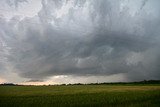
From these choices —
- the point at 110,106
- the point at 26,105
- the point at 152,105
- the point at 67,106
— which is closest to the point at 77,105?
the point at 67,106

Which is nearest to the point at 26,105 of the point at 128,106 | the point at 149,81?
the point at 128,106

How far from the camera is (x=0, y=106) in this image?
957 inches

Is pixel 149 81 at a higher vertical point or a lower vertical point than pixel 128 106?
higher

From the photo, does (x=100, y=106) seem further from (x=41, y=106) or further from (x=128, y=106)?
(x=41, y=106)

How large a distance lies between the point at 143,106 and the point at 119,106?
2.12 metres

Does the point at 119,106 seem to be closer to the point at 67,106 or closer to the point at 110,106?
the point at 110,106

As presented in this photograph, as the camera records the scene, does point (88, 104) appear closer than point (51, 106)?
No

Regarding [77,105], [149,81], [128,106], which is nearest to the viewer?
[128,106]

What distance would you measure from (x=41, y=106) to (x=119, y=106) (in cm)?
711

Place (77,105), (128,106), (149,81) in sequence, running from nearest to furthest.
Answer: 1. (128,106)
2. (77,105)
3. (149,81)

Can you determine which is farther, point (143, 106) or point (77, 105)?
point (77, 105)

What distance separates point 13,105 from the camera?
25.1 m

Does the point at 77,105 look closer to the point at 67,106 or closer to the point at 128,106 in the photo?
the point at 67,106

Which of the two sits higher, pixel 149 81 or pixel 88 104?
pixel 149 81
